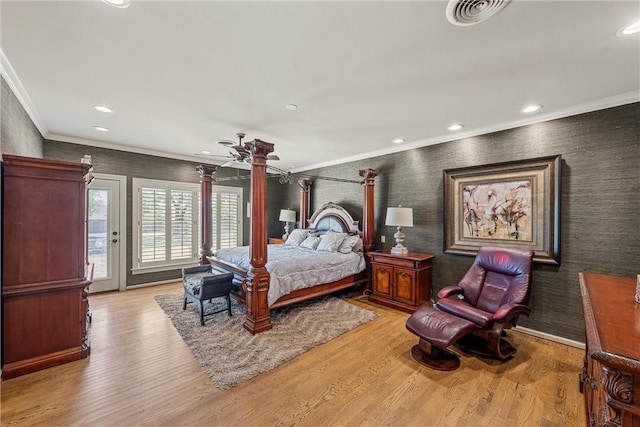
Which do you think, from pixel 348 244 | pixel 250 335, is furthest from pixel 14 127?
pixel 348 244

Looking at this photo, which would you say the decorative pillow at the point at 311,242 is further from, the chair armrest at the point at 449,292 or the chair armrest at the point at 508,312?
the chair armrest at the point at 508,312

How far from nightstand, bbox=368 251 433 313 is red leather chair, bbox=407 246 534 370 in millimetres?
716

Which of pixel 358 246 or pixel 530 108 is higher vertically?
pixel 530 108

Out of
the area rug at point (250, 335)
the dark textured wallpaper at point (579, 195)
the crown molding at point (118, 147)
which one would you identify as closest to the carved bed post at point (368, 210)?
the area rug at point (250, 335)

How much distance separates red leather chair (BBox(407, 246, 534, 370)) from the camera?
257cm

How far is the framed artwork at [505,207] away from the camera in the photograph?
10.3 feet

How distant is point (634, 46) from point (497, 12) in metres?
1.28

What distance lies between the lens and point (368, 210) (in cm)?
479

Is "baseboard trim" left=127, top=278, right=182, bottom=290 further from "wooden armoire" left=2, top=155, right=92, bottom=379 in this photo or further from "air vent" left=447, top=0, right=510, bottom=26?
"air vent" left=447, top=0, right=510, bottom=26

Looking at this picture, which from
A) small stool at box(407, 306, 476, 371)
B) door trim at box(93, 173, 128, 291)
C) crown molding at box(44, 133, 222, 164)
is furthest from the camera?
door trim at box(93, 173, 128, 291)

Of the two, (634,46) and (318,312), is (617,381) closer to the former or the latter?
(634,46)

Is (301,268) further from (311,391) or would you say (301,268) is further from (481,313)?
(481,313)

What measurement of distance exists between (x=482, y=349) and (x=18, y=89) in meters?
5.50

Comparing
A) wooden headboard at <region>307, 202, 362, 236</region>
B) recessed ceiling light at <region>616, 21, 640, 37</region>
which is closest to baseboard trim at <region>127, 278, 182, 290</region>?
wooden headboard at <region>307, 202, 362, 236</region>
